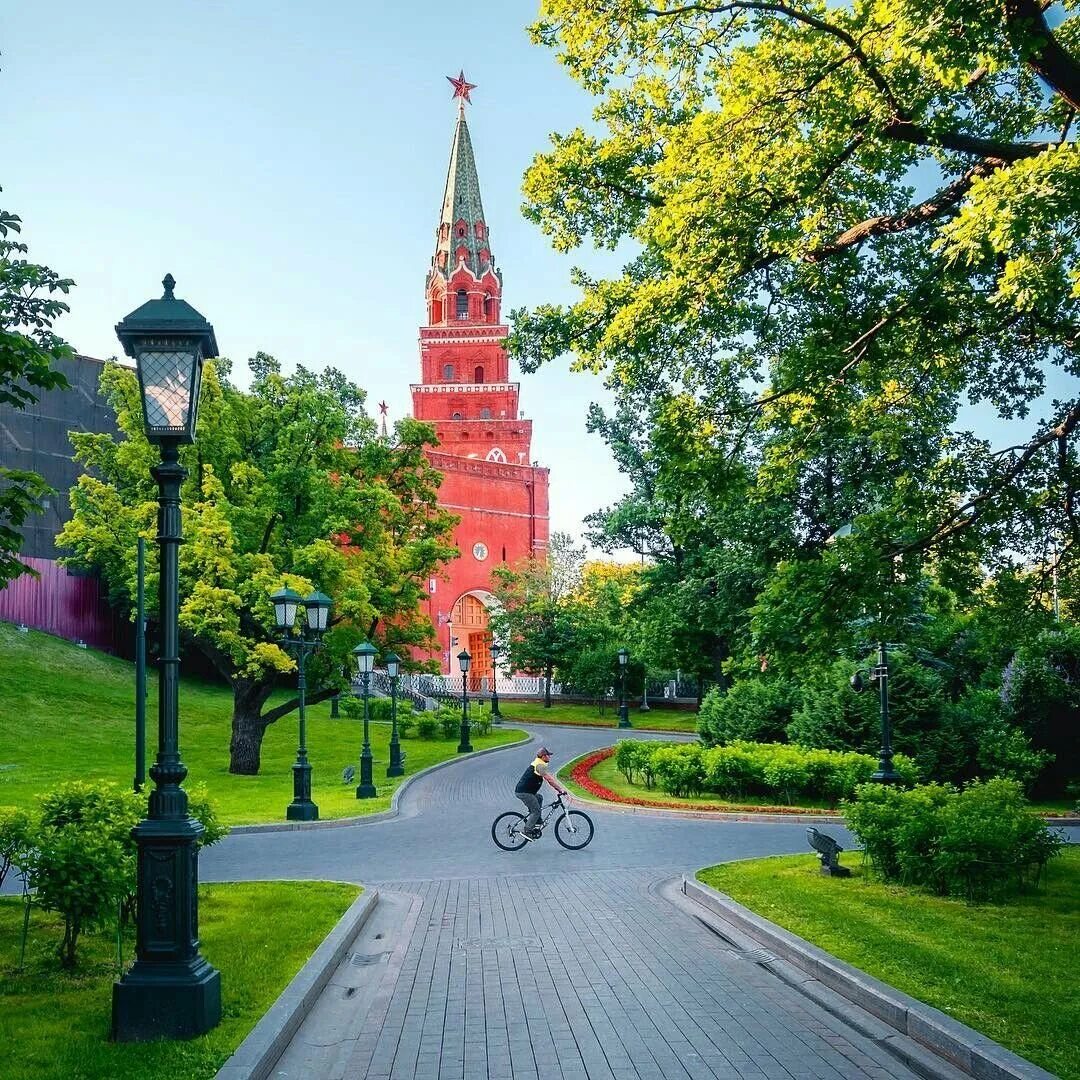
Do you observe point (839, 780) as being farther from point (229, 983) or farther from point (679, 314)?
point (229, 983)

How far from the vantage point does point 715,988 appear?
727cm

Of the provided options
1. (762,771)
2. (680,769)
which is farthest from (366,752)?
(762,771)

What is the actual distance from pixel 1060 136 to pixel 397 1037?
884 cm

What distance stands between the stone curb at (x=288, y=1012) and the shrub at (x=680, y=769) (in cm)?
1206

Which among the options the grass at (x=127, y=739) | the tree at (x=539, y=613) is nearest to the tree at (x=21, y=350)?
the grass at (x=127, y=739)

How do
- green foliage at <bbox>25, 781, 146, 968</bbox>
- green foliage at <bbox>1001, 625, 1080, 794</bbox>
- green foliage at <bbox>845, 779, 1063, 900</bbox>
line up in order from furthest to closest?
1. green foliage at <bbox>1001, 625, 1080, 794</bbox>
2. green foliage at <bbox>845, 779, 1063, 900</bbox>
3. green foliage at <bbox>25, 781, 146, 968</bbox>

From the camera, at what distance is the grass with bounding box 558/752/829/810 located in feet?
62.1

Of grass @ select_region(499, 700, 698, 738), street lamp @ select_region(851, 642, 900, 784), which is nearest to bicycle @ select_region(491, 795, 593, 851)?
street lamp @ select_region(851, 642, 900, 784)

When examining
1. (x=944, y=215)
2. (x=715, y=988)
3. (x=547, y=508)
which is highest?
(x=547, y=508)

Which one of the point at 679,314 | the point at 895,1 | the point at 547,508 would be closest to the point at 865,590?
the point at 679,314

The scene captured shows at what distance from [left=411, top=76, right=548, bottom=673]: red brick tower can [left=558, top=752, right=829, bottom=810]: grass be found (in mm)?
33888

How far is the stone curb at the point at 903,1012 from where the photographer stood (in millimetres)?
5277

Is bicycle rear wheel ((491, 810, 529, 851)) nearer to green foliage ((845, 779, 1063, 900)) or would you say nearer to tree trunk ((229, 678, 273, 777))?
green foliage ((845, 779, 1063, 900))

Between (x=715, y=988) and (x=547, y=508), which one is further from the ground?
(x=547, y=508)
